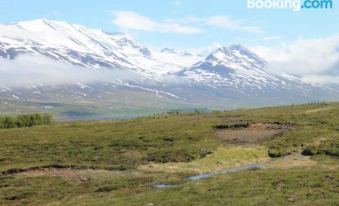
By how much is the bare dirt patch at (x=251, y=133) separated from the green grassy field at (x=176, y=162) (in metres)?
0.15

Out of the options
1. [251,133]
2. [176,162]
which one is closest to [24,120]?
[251,133]

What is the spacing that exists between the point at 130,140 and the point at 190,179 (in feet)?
86.3

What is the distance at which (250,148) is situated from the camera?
→ 69375 mm

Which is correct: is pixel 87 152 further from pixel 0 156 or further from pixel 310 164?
pixel 310 164

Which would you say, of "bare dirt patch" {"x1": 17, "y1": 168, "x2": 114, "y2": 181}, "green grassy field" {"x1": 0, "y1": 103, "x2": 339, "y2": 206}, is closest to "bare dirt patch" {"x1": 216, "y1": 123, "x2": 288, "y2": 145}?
"green grassy field" {"x1": 0, "y1": 103, "x2": 339, "y2": 206}

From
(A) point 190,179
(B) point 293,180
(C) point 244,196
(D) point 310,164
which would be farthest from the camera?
(D) point 310,164

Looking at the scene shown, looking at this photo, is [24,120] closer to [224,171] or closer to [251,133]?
[251,133]

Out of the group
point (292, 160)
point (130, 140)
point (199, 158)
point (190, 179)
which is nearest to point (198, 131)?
point (130, 140)

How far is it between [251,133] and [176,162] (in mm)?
19580

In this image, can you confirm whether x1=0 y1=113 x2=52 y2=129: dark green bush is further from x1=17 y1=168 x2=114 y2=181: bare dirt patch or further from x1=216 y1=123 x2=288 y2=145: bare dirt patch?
x1=17 y1=168 x2=114 y2=181: bare dirt patch

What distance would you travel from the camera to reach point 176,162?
65000mm

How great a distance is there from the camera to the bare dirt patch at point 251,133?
7469cm

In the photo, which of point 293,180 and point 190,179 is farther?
point 190,179

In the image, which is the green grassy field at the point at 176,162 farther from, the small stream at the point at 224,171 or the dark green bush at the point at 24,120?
the dark green bush at the point at 24,120
